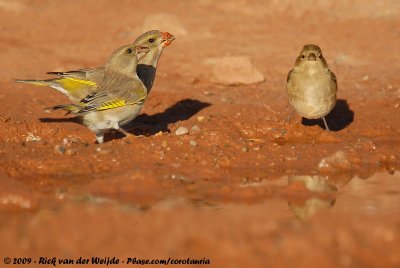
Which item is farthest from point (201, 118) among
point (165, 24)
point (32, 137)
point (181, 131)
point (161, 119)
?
point (165, 24)

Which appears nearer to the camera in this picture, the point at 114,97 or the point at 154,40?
the point at 114,97

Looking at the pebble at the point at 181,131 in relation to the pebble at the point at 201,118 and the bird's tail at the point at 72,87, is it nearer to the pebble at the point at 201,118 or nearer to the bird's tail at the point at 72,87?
A: the pebble at the point at 201,118

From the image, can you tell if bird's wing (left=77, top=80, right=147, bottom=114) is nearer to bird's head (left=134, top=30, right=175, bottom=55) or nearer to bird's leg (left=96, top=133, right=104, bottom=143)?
bird's leg (left=96, top=133, right=104, bottom=143)

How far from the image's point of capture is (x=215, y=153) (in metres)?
7.98

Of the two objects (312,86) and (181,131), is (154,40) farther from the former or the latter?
(312,86)

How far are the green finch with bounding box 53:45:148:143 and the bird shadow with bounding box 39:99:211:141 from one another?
0.46m

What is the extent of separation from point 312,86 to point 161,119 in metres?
2.12

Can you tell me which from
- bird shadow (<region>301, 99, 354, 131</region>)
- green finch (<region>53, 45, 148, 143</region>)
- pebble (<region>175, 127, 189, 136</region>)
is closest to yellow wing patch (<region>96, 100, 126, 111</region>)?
green finch (<region>53, 45, 148, 143</region>)

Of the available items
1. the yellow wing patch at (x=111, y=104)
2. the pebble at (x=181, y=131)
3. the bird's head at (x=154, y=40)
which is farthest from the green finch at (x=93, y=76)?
the pebble at (x=181, y=131)

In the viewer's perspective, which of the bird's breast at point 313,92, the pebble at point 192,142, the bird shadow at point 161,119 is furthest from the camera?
the bird shadow at point 161,119

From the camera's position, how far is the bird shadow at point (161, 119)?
30.8 ft

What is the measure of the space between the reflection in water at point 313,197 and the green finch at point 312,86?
1.81 metres

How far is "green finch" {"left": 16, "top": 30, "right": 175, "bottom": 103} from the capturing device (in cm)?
866

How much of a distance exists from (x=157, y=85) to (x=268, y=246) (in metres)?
6.46
